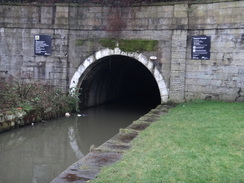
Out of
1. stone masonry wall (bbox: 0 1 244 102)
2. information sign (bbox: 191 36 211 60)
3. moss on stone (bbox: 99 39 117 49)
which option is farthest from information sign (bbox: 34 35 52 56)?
information sign (bbox: 191 36 211 60)

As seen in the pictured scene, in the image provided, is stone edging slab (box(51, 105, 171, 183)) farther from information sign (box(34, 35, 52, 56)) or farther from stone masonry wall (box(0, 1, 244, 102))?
information sign (box(34, 35, 52, 56))

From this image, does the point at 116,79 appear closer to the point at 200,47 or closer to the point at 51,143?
the point at 200,47

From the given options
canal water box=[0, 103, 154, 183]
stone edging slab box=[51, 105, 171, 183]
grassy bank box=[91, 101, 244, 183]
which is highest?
grassy bank box=[91, 101, 244, 183]

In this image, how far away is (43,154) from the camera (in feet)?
25.6

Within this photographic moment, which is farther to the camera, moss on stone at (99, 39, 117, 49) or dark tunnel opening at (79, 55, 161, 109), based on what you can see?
dark tunnel opening at (79, 55, 161, 109)

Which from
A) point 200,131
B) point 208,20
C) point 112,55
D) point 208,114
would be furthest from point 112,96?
point 200,131

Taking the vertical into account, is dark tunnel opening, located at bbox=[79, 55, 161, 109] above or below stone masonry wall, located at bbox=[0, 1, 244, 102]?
below

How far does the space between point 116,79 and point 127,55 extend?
4.77 metres

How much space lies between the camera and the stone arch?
11852mm

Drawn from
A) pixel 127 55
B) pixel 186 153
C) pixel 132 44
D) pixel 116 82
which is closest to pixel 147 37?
pixel 132 44

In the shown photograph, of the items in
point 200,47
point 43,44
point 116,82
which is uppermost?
point 43,44

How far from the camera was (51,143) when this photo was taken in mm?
8891

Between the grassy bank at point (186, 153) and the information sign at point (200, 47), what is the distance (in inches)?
131

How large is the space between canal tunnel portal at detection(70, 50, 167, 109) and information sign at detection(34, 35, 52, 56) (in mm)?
1392
